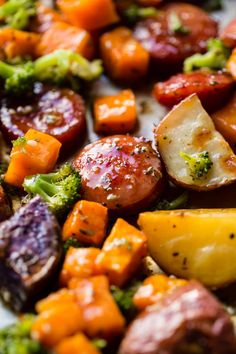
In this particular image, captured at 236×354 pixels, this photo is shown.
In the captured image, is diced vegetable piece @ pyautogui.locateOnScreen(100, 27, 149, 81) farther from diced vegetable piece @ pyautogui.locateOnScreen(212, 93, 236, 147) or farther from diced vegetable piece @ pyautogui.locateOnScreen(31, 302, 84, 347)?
diced vegetable piece @ pyautogui.locateOnScreen(31, 302, 84, 347)

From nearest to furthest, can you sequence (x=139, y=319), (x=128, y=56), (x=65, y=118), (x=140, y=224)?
1. (x=139, y=319)
2. (x=140, y=224)
3. (x=65, y=118)
4. (x=128, y=56)

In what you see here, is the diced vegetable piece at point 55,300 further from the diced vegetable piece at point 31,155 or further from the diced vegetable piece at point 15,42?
the diced vegetable piece at point 15,42

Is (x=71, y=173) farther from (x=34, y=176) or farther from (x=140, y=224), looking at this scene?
(x=140, y=224)

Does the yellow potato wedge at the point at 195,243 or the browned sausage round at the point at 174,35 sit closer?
the yellow potato wedge at the point at 195,243

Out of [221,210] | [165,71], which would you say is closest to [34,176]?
[221,210]

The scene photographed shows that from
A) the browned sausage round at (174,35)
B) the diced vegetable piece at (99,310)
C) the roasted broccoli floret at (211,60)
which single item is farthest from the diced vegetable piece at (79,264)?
the browned sausage round at (174,35)

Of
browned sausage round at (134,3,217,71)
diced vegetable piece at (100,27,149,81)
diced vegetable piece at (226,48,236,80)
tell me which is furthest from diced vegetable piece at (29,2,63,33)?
diced vegetable piece at (226,48,236,80)
